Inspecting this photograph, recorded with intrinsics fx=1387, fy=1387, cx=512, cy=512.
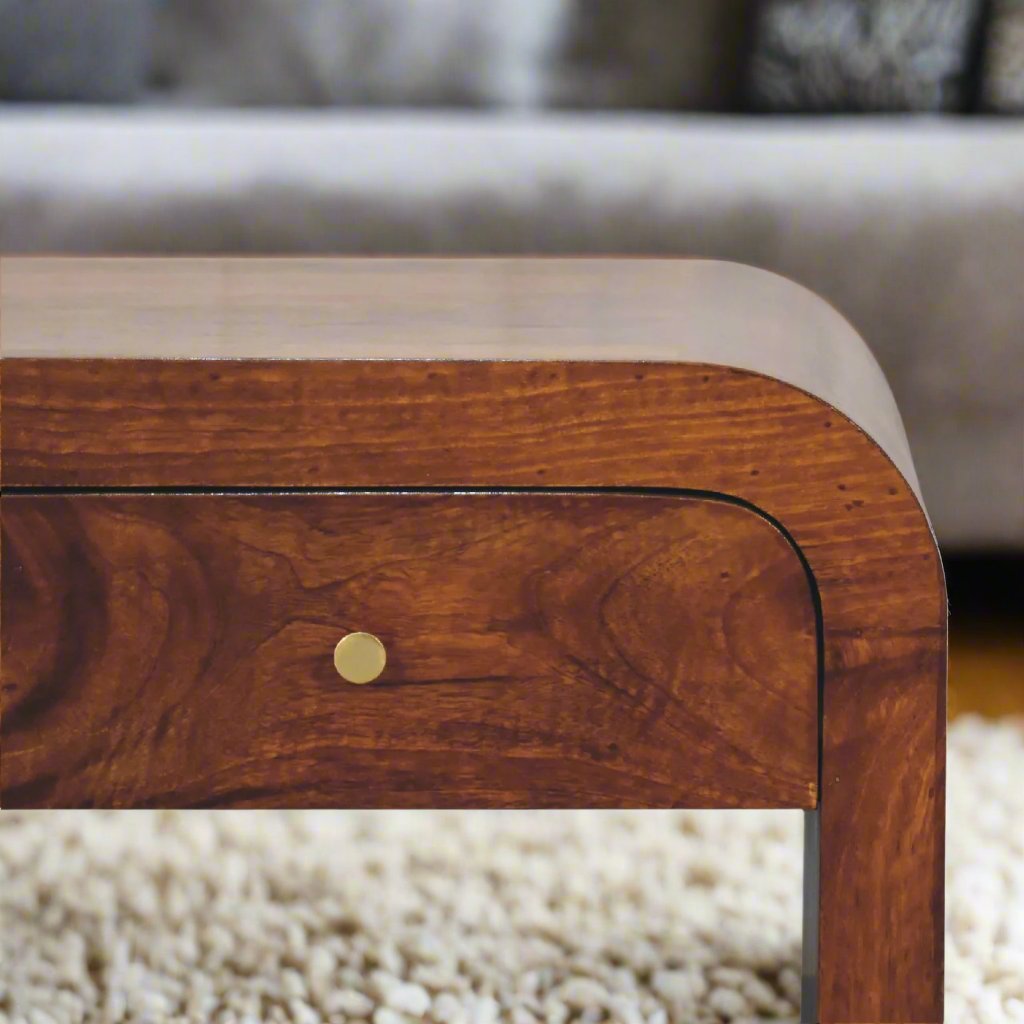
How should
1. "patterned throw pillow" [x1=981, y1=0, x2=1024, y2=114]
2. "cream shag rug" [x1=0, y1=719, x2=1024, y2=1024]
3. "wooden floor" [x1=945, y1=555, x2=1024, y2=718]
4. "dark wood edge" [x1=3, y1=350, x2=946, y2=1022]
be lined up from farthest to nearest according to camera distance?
"patterned throw pillow" [x1=981, y1=0, x2=1024, y2=114], "wooden floor" [x1=945, y1=555, x2=1024, y2=718], "cream shag rug" [x1=0, y1=719, x2=1024, y2=1024], "dark wood edge" [x1=3, y1=350, x2=946, y2=1022]

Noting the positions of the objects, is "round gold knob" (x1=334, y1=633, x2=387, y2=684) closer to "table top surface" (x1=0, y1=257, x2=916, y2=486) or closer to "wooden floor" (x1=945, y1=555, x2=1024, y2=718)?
"table top surface" (x1=0, y1=257, x2=916, y2=486)

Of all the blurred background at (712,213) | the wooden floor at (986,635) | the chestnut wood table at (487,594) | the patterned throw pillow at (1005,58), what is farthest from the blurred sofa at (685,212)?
the chestnut wood table at (487,594)

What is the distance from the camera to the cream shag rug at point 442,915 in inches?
29.6

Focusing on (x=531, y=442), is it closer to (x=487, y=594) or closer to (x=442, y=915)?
(x=487, y=594)

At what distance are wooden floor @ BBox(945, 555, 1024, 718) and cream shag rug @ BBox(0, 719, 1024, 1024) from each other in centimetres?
20

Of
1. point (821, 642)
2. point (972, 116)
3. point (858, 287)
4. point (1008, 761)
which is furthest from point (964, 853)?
point (972, 116)

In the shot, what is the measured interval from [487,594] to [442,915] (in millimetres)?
328

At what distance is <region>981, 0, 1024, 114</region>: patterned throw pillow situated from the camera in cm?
161

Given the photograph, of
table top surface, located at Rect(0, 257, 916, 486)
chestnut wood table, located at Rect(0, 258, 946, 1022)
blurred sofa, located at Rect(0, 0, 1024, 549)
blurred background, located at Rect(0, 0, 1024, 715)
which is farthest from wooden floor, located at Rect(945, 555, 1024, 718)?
chestnut wood table, located at Rect(0, 258, 946, 1022)

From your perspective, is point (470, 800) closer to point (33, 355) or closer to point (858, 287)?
point (33, 355)

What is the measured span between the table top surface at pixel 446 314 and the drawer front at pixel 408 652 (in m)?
0.07

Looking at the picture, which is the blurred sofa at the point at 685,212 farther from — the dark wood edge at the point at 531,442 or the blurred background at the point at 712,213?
the dark wood edge at the point at 531,442

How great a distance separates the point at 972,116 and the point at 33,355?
140 cm

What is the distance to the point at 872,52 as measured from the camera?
1.68m
